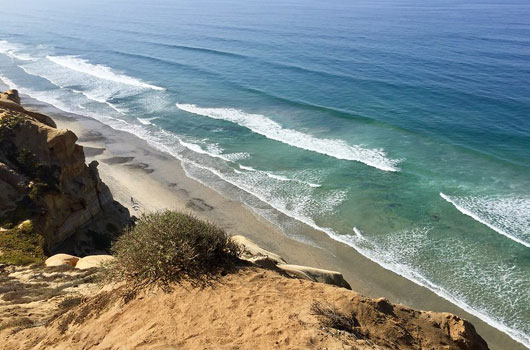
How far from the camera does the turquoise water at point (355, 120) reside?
22031mm

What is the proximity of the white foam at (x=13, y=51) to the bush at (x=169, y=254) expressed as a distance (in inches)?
2792

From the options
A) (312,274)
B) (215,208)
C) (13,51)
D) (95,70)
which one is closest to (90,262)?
(312,274)

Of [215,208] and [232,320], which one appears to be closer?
[232,320]

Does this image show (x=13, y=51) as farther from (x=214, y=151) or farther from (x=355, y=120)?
(x=355, y=120)

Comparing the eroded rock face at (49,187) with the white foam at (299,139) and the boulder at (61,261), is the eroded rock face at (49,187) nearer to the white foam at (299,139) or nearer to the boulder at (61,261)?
the boulder at (61,261)

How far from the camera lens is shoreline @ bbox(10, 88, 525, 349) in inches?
749

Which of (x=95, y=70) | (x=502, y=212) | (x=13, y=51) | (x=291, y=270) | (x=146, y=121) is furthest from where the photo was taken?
(x=13, y=51)

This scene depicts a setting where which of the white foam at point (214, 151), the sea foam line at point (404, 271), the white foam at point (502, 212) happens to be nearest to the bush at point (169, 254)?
the sea foam line at point (404, 271)

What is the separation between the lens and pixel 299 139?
1391 inches

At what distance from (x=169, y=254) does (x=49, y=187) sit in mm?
10538

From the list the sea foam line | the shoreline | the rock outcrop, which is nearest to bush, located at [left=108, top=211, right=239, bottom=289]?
the rock outcrop

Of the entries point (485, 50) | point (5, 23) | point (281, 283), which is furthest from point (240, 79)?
point (5, 23)

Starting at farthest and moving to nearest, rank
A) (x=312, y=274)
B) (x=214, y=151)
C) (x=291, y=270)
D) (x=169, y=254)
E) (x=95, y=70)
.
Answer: (x=95, y=70)
(x=214, y=151)
(x=312, y=274)
(x=291, y=270)
(x=169, y=254)

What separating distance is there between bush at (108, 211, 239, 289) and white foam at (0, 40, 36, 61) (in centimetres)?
7091
